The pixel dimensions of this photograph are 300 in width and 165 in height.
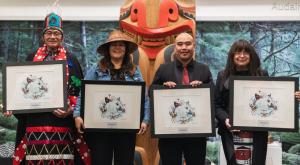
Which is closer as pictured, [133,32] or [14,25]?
[133,32]

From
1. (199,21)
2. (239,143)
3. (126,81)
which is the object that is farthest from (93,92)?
(199,21)

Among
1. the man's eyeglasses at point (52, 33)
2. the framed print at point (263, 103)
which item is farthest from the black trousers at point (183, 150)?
the man's eyeglasses at point (52, 33)

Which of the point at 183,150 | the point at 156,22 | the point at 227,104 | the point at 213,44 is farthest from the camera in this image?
the point at 213,44

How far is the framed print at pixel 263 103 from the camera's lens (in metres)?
3.23

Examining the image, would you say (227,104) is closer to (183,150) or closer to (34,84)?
(183,150)

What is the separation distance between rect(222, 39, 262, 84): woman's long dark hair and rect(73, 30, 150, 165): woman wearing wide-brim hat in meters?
0.77

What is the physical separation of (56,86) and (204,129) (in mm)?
1266

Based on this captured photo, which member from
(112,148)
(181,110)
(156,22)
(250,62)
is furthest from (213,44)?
(112,148)

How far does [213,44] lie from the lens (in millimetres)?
6832

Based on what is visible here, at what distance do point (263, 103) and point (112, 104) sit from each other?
1249 millimetres

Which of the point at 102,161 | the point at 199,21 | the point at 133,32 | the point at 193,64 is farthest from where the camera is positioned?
the point at 199,21

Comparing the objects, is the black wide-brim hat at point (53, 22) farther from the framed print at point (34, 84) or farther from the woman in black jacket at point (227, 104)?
the woman in black jacket at point (227, 104)

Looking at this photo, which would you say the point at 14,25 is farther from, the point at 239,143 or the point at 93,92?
the point at 239,143

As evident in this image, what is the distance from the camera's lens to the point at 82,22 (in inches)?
273
